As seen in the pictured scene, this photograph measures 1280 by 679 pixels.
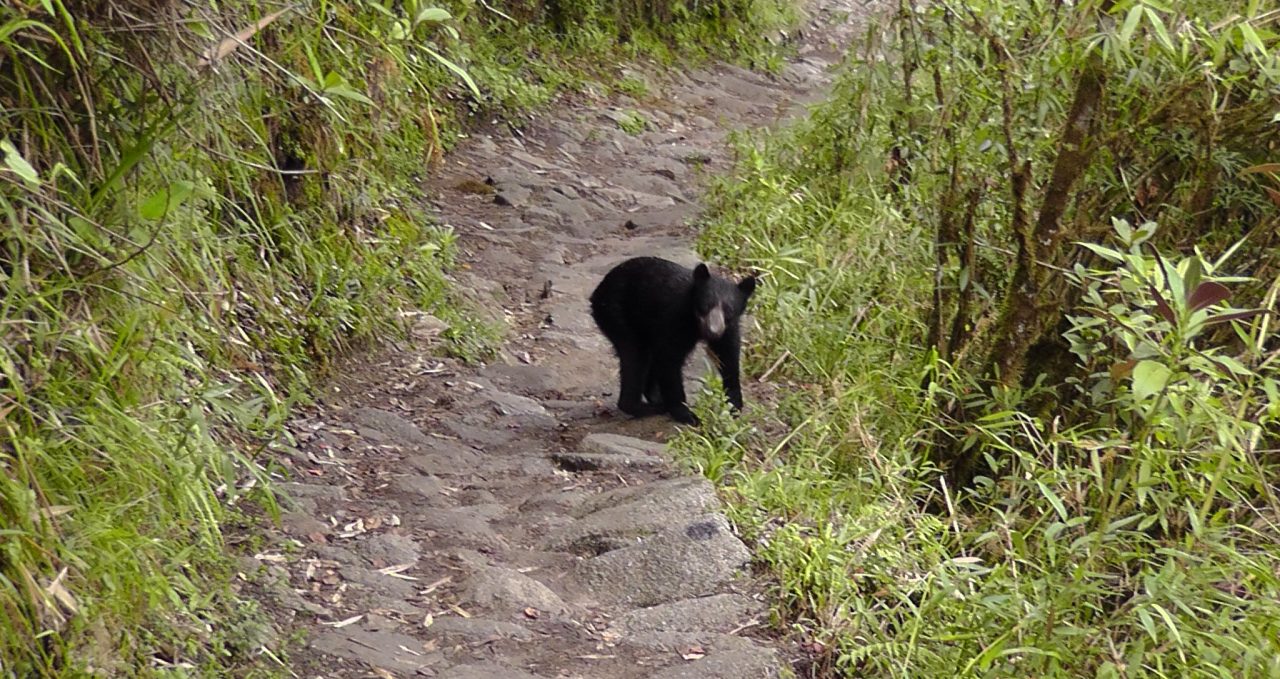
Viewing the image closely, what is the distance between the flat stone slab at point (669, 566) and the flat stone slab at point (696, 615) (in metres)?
0.07

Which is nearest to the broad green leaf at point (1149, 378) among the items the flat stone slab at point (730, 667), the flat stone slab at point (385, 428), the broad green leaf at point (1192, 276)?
the broad green leaf at point (1192, 276)

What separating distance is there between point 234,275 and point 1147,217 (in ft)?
13.4

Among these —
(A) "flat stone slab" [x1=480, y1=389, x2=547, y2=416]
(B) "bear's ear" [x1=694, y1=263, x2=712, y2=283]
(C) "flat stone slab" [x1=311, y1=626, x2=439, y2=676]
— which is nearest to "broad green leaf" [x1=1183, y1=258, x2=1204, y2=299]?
(C) "flat stone slab" [x1=311, y1=626, x2=439, y2=676]

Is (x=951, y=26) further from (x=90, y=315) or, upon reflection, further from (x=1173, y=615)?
(x=90, y=315)

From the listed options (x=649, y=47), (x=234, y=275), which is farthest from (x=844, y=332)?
(x=649, y=47)

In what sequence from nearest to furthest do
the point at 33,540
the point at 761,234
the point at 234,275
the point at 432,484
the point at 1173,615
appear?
the point at 33,540, the point at 1173,615, the point at 432,484, the point at 234,275, the point at 761,234

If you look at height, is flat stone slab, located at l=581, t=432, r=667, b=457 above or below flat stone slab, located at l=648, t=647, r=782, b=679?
below

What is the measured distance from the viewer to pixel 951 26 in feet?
21.2

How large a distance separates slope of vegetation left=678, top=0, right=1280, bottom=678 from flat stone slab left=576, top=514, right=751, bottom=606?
0.20 m

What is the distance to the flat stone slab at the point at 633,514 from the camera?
16.1 ft

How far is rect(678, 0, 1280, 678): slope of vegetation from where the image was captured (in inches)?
148

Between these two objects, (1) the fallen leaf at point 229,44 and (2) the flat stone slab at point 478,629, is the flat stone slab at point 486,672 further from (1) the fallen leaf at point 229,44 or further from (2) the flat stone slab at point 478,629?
(1) the fallen leaf at point 229,44

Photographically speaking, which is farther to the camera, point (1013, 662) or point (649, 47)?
point (649, 47)

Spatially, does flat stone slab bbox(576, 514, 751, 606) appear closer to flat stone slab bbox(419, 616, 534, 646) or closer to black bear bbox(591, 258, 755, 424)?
flat stone slab bbox(419, 616, 534, 646)
